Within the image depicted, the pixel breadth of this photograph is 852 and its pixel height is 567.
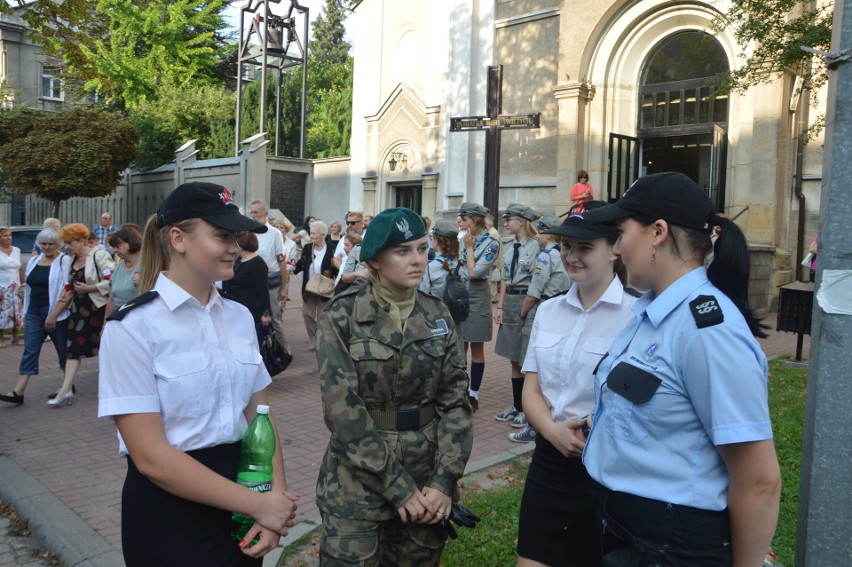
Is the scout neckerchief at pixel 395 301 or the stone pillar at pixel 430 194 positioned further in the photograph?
the stone pillar at pixel 430 194

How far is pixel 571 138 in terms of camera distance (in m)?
17.0

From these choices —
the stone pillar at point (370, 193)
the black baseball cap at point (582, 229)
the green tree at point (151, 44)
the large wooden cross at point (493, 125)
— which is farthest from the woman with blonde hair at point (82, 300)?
the green tree at point (151, 44)

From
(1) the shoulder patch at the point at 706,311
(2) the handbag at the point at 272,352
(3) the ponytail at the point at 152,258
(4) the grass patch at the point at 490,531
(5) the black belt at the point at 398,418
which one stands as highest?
(3) the ponytail at the point at 152,258

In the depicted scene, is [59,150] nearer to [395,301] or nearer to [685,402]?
[395,301]

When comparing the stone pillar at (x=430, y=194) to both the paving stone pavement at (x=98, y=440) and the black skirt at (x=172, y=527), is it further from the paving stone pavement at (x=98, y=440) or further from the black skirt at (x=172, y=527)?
the black skirt at (x=172, y=527)

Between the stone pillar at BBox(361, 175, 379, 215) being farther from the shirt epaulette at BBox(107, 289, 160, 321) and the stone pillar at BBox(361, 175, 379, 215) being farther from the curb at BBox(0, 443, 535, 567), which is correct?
the shirt epaulette at BBox(107, 289, 160, 321)

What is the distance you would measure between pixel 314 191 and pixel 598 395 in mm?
24050

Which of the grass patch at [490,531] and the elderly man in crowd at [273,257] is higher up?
the elderly man in crowd at [273,257]

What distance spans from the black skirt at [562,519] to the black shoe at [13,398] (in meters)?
6.81

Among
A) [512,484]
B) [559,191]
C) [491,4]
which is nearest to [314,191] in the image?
[491,4]

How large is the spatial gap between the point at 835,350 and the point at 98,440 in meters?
6.18

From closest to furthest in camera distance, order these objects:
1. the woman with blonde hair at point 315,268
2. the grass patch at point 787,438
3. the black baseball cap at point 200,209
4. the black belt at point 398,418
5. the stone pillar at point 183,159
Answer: the black baseball cap at point 200,209 < the black belt at point 398,418 < the grass patch at point 787,438 < the woman with blonde hair at point 315,268 < the stone pillar at point 183,159

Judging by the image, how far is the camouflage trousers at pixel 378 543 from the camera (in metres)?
2.59

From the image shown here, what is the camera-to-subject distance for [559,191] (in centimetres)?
1733
